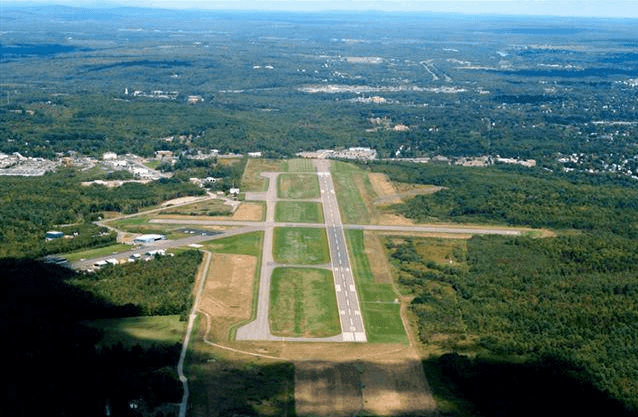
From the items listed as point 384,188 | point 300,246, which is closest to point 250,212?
point 300,246

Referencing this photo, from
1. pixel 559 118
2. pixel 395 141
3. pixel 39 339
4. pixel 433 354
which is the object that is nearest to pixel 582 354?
pixel 433 354

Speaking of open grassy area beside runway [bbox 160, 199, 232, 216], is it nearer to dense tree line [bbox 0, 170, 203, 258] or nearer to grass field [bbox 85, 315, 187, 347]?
dense tree line [bbox 0, 170, 203, 258]

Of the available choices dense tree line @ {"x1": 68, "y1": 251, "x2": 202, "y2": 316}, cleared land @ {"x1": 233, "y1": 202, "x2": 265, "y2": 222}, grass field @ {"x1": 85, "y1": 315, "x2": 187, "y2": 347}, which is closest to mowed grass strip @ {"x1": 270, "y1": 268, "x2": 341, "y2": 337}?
dense tree line @ {"x1": 68, "y1": 251, "x2": 202, "y2": 316}

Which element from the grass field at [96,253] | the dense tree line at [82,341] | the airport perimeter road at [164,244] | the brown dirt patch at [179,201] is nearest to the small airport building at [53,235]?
the grass field at [96,253]

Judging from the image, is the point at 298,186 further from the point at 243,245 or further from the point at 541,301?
the point at 541,301

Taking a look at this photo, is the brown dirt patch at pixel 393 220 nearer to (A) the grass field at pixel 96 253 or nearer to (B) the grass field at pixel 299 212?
(B) the grass field at pixel 299 212

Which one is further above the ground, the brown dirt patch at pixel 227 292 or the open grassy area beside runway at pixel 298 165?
the brown dirt patch at pixel 227 292
